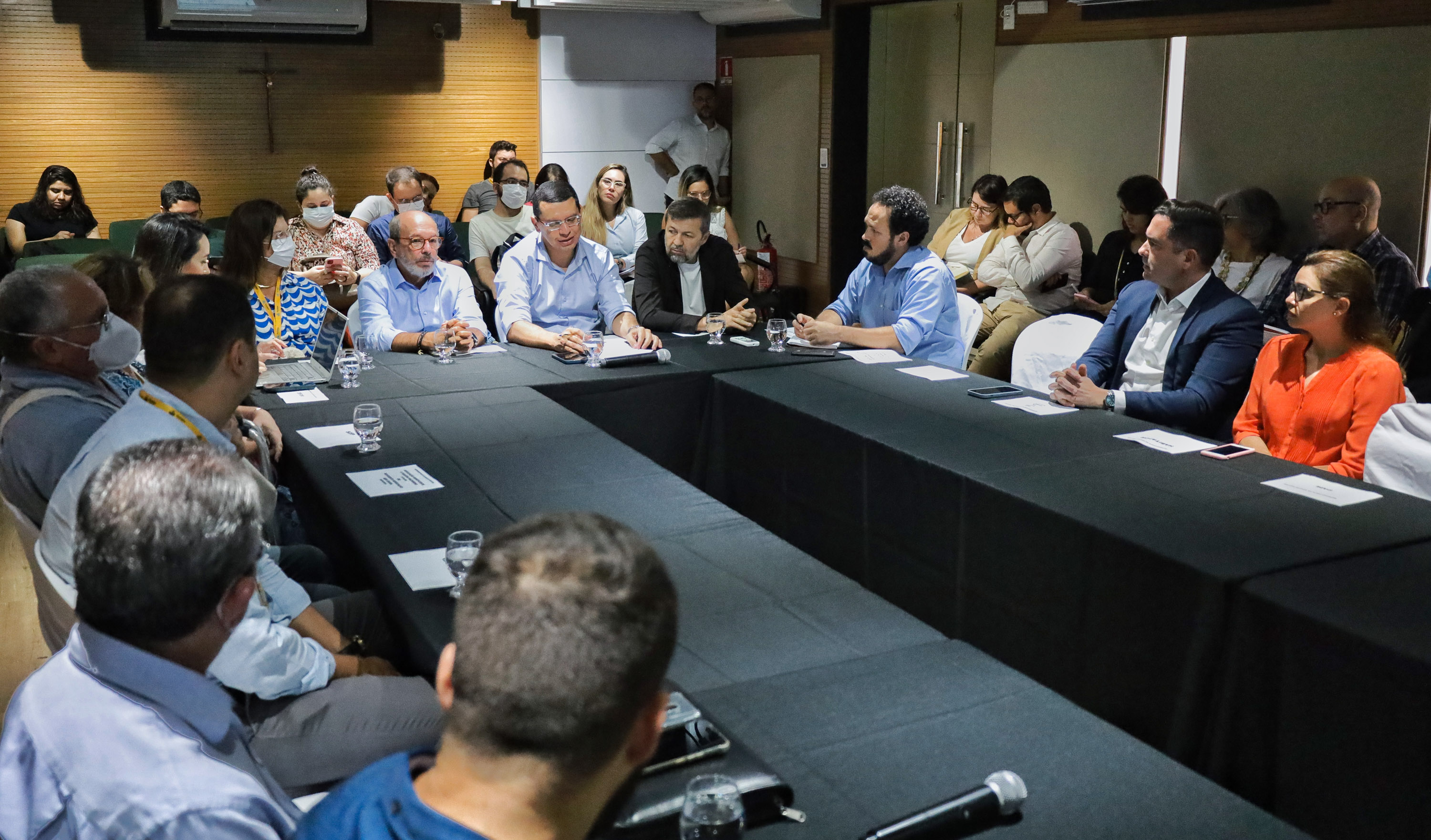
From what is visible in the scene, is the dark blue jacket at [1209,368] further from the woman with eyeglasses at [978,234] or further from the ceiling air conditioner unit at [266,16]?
the ceiling air conditioner unit at [266,16]

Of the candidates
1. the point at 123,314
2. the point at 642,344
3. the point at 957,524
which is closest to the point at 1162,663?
the point at 957,524

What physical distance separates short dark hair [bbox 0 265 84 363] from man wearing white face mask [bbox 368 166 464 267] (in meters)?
4.17

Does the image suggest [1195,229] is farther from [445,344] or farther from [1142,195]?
[445,344]

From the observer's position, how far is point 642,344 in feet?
13.6

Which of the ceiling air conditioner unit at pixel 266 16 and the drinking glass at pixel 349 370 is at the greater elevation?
the ceiling air conditioner unit at pixel 266 16

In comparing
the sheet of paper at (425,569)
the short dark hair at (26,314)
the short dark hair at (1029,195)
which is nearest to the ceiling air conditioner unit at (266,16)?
the short dark hair at (1029,195)

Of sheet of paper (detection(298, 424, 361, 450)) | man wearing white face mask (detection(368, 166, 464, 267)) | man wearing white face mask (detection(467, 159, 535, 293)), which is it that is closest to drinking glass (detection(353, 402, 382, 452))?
sheet of paper (detection(298, 424, 361, 450))

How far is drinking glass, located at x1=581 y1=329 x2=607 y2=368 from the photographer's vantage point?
3977 mm

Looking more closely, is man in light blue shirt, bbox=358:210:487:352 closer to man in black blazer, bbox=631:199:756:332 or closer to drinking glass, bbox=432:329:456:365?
drinking glass, bbox=432:329:456:365

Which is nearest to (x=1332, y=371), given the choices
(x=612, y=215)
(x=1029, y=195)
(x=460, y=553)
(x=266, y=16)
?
(x=460, y=553)

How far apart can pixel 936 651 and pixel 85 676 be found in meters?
1.15

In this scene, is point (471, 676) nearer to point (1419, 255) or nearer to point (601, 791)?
point (601, 791)

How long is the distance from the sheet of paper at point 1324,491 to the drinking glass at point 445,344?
8.89 feet

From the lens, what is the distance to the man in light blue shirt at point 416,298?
434 centimetres
